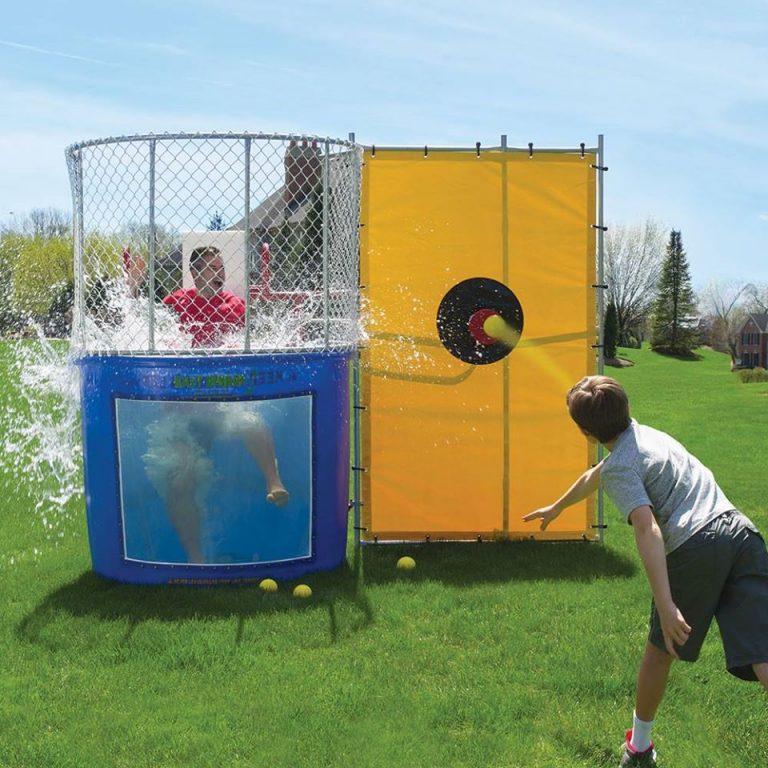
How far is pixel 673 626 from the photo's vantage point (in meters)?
3.71

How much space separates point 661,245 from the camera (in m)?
82.4

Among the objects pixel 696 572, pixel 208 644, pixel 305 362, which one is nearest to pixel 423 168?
pixel 305 362

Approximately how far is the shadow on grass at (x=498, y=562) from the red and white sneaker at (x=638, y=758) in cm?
270

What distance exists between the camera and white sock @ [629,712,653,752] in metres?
4.21

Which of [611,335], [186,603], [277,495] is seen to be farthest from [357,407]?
[611,335]

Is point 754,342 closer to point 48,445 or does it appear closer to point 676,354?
point 676,354

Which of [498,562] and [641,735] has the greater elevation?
[641,735]

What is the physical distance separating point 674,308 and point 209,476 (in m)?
75.0

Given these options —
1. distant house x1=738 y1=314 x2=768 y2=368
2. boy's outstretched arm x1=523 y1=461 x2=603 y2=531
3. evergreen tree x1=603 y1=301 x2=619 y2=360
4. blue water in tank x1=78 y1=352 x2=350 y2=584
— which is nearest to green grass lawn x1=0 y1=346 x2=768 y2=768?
blue water in tank x1=78 y1=352 x2=350 y2=584

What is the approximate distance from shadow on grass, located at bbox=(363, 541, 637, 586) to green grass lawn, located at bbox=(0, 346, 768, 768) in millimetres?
25

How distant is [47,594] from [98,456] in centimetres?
95

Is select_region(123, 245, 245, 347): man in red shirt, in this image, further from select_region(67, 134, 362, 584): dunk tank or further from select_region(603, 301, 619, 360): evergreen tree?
select_region(603, 301, 619, 360): evergreen tree

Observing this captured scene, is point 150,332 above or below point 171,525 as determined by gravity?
above

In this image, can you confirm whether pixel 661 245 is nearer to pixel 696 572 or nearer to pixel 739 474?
pixel 739 474
